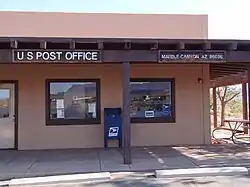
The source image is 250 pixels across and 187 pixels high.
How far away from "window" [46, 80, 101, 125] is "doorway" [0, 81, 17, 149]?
44.1 inches

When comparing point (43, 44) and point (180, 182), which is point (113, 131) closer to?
point (43, 44)

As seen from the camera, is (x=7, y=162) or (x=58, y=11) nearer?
(x=7, y=162)

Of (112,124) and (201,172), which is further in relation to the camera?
(112,124)

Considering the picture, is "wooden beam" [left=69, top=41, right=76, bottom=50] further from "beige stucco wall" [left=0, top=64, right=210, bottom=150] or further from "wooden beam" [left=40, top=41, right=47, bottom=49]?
"beige stucco wall" [left=0, top=64, right=210, bottom=150]

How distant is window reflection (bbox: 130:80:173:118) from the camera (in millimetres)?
13211

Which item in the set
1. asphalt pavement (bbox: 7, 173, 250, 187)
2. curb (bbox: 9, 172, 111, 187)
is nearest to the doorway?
curb (bbox: 9, 172, 111, 187)

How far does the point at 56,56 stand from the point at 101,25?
5068mm

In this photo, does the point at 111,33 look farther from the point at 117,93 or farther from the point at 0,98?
the point at 0,98

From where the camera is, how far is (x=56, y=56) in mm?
9273

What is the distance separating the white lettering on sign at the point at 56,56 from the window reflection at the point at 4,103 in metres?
3.74

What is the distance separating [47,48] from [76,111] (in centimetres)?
388

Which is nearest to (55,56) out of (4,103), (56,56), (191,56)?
(56,56)

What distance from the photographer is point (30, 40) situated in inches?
349

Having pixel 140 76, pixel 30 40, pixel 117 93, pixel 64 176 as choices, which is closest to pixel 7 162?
pixel 64 176
